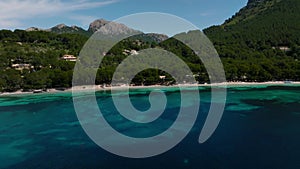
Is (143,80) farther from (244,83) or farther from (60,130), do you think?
(60,130)

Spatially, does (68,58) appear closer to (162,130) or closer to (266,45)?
(162,130)

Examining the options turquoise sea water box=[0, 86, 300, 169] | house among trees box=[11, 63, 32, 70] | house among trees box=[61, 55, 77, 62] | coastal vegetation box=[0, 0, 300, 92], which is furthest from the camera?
house among trees box=[61, 55, 77, 62]

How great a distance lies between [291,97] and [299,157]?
22583 mm

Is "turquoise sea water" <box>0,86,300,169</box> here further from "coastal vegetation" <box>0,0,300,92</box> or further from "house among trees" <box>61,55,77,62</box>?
"house among trees" <box>61,55,77,62</box>

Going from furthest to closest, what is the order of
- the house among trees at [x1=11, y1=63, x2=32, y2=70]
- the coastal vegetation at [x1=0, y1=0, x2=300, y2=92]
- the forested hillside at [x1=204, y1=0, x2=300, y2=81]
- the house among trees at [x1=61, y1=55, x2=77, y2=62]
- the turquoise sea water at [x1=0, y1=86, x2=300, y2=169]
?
the house among trees at [x1=61, y1=55, x2=77, y2=62], the forested hillside at [x1=204, y1=0, x2=300, y2=81], the house among trees at [x1=11, y1=63, x2=32, y2=70], the coastal vegetation at [x1=0, y1=0, x2=300, y2=92], the turquoise sea water at [x1=0, y1=86, x2=300, y2=169]

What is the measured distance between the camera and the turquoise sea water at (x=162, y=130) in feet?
49.9

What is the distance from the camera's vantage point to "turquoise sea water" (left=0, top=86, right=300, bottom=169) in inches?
599

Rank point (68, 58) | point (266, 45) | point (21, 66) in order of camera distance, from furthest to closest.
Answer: point (266, 45) < point (68, 58) < point (21, 66)

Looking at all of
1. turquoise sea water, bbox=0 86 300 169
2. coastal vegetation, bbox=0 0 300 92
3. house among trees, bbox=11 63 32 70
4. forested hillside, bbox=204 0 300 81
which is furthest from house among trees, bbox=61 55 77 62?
forested hillside, bbox=204 0 300 81

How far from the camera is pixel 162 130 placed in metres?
21.7

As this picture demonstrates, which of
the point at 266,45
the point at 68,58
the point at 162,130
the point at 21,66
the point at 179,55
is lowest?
the point at 162,130

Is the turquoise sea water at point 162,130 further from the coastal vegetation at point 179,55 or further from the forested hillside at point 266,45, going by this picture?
the forested hillside at point 266,45

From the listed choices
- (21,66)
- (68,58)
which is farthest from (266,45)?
(21,66)

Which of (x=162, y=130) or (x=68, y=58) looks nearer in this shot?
(x=162, y=130)
